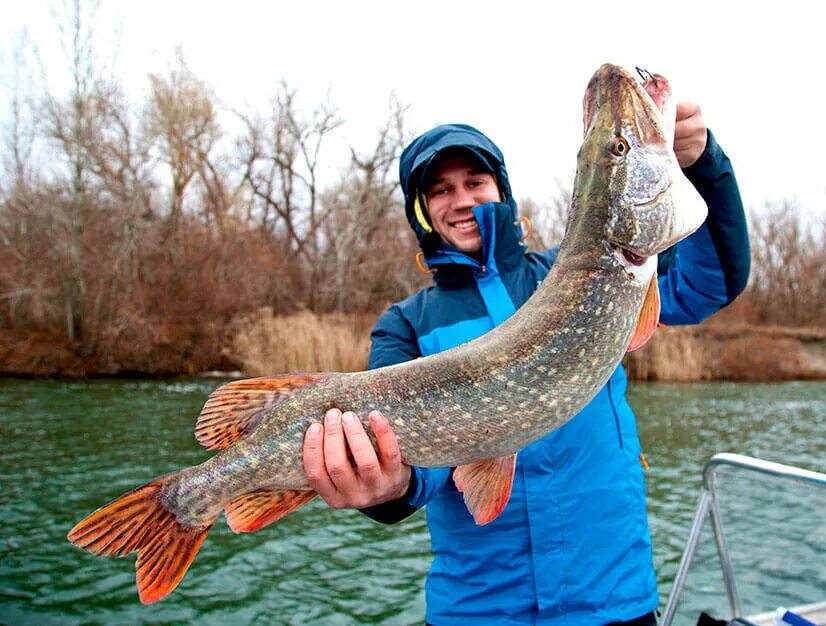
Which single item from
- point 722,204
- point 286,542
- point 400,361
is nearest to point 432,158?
point 400,361

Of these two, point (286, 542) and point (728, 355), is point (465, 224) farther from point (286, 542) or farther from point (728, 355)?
point (728, 355)

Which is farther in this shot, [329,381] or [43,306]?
[43,306]

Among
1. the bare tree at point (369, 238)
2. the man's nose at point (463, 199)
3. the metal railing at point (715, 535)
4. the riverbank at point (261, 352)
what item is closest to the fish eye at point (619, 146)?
the man's nose at point (463, 199)

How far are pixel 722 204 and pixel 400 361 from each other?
123cm

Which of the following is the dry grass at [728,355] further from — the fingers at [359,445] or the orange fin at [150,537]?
the orange fin at [150,537]

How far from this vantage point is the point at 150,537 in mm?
2059

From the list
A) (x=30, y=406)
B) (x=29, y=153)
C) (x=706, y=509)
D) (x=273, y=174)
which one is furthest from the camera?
(x=273, y=174)

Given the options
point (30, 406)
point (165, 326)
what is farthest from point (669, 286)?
point (165, 326)

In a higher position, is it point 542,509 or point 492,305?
point 492,305

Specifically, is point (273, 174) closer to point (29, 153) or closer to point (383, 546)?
point (29, 153)

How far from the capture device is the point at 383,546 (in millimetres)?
7082

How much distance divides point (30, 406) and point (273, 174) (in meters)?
20.3

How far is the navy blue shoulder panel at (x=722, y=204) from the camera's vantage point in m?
2.05

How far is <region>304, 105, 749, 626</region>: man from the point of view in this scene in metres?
2.03
